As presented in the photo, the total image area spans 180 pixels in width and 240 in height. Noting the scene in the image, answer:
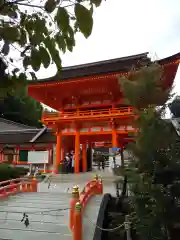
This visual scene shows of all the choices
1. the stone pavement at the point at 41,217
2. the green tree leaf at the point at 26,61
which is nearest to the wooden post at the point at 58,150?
the stone pavement at the point at 41,217

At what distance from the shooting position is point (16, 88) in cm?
180

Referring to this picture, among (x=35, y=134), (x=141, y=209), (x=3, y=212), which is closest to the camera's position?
(x=141, y=209)

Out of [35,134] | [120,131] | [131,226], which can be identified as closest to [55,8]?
[131,226]

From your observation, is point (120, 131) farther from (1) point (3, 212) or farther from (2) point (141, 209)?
(2) point (141, 209)

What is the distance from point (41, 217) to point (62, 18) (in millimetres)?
7635

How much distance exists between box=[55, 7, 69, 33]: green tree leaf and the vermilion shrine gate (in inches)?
563

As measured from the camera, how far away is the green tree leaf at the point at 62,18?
1.51 meters

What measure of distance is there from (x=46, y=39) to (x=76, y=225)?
18.7ft

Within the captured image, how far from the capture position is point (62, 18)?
1.53 metres

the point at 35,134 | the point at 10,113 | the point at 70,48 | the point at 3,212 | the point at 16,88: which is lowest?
the point at 3,212

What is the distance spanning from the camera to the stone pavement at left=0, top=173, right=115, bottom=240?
23.1 ft

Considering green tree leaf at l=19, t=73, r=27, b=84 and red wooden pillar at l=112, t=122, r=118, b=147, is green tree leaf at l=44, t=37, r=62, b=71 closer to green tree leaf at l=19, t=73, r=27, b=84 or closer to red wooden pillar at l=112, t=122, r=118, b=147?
green tree leaf at l=19, t=73, r=27, b=84

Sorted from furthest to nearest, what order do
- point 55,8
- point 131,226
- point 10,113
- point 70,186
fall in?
point 10,113 < point 70,186 < point 131,226 < point 55,8

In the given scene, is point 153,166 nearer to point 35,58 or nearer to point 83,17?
point 35,58
